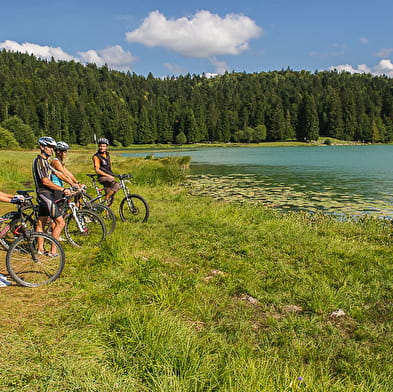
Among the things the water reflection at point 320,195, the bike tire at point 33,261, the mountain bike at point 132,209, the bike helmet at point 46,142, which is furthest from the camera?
the water reflection at point 320,195

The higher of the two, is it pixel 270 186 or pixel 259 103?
pixel 259 103

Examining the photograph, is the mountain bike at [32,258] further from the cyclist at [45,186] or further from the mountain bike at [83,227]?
the mountain bike at [83,227]

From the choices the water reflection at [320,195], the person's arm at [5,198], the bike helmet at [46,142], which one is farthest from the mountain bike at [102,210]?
the water reflection at [320,195]

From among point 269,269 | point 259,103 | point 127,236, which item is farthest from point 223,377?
point 259,103

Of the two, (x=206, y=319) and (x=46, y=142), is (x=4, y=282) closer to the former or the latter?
(x=46, y=142)

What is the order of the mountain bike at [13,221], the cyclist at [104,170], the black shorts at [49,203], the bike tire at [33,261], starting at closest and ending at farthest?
the bike tire at [33,261] < the mountain bike at [13,221] < the black shorts at [49,203] < the cyclist at [104,170]

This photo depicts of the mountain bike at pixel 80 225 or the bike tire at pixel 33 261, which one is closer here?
the bike tire at pixel 33 261

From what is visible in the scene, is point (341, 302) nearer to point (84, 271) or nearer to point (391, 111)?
point (84, 271)

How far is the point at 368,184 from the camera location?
84.3ft

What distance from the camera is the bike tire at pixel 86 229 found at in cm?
786

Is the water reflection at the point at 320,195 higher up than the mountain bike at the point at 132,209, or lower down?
lower down

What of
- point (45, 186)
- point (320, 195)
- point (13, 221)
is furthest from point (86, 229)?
point (320, 195)

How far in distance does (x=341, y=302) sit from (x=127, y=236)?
18.7 feet

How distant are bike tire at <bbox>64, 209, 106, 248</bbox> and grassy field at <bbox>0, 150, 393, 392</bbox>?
457 mm
